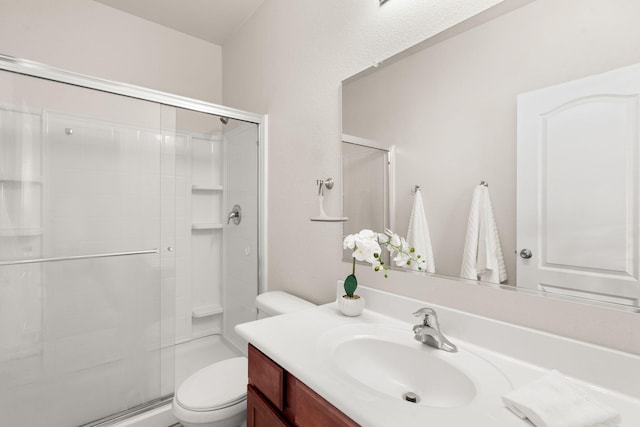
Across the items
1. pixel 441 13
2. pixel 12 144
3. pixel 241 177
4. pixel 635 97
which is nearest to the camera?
pixel 635 97

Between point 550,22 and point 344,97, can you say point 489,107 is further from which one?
point 344,97

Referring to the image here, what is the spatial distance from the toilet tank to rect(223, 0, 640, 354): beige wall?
64 millimetres

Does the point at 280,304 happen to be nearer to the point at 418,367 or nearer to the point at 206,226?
the point at 418,367

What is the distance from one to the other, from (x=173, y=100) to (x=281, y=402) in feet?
5.20

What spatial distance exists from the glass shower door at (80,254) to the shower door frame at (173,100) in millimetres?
41

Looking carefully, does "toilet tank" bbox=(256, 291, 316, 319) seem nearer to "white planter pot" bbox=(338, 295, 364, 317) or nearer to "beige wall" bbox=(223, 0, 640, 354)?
"beige wall" bbox=(223, 0, 640, 354)

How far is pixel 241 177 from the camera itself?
219 centimetres

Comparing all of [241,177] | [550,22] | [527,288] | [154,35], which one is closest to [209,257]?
[241,177]

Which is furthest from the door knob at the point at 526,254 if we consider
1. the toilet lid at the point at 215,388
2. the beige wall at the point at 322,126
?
the toilet lid at the point at 215,388

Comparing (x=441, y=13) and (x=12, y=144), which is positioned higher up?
(x=441, y=13)

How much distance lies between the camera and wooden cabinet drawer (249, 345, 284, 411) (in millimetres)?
872

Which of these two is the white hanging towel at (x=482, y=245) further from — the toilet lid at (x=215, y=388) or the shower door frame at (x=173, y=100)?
the shower door frame at (x=173, y=100)

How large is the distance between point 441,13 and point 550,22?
0.36m

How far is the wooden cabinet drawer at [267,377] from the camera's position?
872mm
